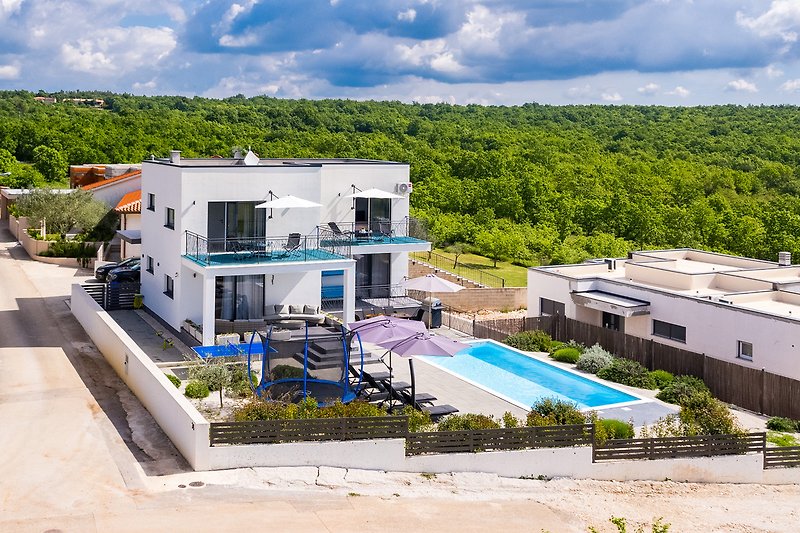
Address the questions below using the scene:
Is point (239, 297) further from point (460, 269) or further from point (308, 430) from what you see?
point (460, 269)

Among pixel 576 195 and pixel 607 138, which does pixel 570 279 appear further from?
pixel 607 138

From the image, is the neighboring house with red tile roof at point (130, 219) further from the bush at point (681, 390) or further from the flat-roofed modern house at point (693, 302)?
the bush at point (681, 390)

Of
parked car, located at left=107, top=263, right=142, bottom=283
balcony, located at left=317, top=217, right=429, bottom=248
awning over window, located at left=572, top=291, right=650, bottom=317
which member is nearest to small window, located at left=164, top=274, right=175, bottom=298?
balcony, located at left=317, top=217, right=429, bottom=248

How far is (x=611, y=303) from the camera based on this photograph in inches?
1180

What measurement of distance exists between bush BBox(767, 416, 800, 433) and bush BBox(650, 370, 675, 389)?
3.58 metres

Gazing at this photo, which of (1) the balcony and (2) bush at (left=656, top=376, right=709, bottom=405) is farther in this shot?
(1) the balcony

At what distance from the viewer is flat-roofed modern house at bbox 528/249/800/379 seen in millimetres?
25500

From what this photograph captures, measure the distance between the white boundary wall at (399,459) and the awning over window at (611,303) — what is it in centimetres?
955

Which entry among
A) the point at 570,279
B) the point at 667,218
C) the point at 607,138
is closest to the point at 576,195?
the point at 667,218

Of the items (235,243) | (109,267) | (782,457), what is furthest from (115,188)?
(782,457)

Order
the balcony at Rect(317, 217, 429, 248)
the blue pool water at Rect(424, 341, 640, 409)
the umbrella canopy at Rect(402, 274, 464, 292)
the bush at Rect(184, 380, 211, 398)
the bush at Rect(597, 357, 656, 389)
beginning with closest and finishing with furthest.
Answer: the bush at Rect(184, 380, 211, 398), the blue pool water at Rect(424, 341, 640, 409), the bush at Rect(597, 357, 656, 389), the umbrella canopy at Rect(402, 274, 464, 292), the balcony at Rect(317, 217, 429, 248)

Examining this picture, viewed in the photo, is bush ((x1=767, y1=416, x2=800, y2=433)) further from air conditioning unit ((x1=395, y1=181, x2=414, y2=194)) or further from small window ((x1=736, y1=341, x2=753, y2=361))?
air conditioning unit ((x1=395, y1=181, x2=414, y2=194))

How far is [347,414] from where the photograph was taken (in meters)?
18.2

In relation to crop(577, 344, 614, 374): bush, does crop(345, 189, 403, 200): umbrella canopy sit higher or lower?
higher
